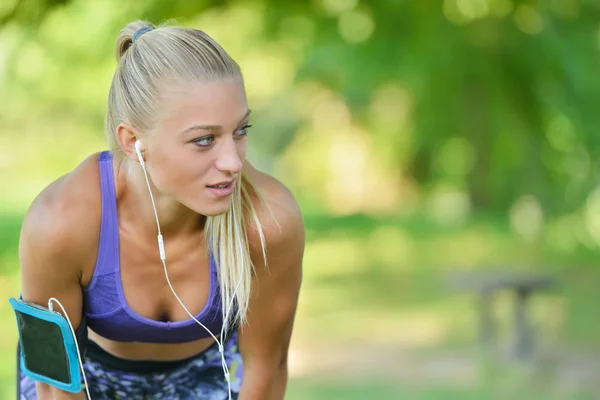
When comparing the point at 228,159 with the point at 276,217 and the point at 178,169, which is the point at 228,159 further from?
the point at 276,217

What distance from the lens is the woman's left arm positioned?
6.15ft

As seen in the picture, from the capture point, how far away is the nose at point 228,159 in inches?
64.4

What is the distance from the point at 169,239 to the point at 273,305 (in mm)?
261

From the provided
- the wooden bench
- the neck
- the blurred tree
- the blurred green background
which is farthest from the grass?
the neck

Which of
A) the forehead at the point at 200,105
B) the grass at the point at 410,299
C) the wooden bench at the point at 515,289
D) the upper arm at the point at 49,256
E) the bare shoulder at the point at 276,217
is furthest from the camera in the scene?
the wooden bench at the point at 515,289

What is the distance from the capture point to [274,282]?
1937 millimetres

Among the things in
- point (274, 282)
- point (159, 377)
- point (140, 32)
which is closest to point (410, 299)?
point (159, 377)

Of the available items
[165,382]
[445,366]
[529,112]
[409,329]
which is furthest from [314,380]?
[165,382]

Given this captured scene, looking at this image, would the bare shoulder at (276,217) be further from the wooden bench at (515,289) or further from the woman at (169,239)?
the wooden bench at (515,289)

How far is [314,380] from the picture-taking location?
5.53 meters

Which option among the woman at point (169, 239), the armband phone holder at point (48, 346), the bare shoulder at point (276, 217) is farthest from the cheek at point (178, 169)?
the armband phone holder at point (48, 346)

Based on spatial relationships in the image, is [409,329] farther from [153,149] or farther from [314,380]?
[153,149]

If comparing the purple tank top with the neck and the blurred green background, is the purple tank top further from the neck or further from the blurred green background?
the blurred green background

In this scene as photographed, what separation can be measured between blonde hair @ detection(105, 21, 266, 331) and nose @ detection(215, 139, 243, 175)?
120 mm
